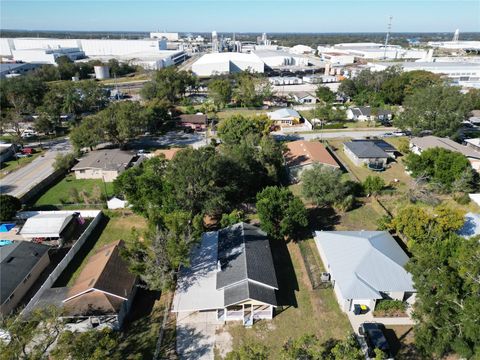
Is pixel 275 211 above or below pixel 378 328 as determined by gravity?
above

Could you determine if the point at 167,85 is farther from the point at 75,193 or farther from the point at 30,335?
the point at 30,335

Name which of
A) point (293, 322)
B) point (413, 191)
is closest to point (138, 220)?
point (293, 322)

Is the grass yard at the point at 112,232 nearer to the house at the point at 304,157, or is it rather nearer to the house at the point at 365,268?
the house at the point at 365,268

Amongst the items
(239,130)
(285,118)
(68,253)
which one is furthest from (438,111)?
(68,253)

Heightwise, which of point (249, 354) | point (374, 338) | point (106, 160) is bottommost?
point (374, 338)

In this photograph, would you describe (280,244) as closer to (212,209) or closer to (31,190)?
(212,209)

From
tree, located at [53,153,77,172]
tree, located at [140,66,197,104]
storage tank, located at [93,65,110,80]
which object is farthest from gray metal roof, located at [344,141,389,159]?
storage tank, located at [93,65,110,80]
